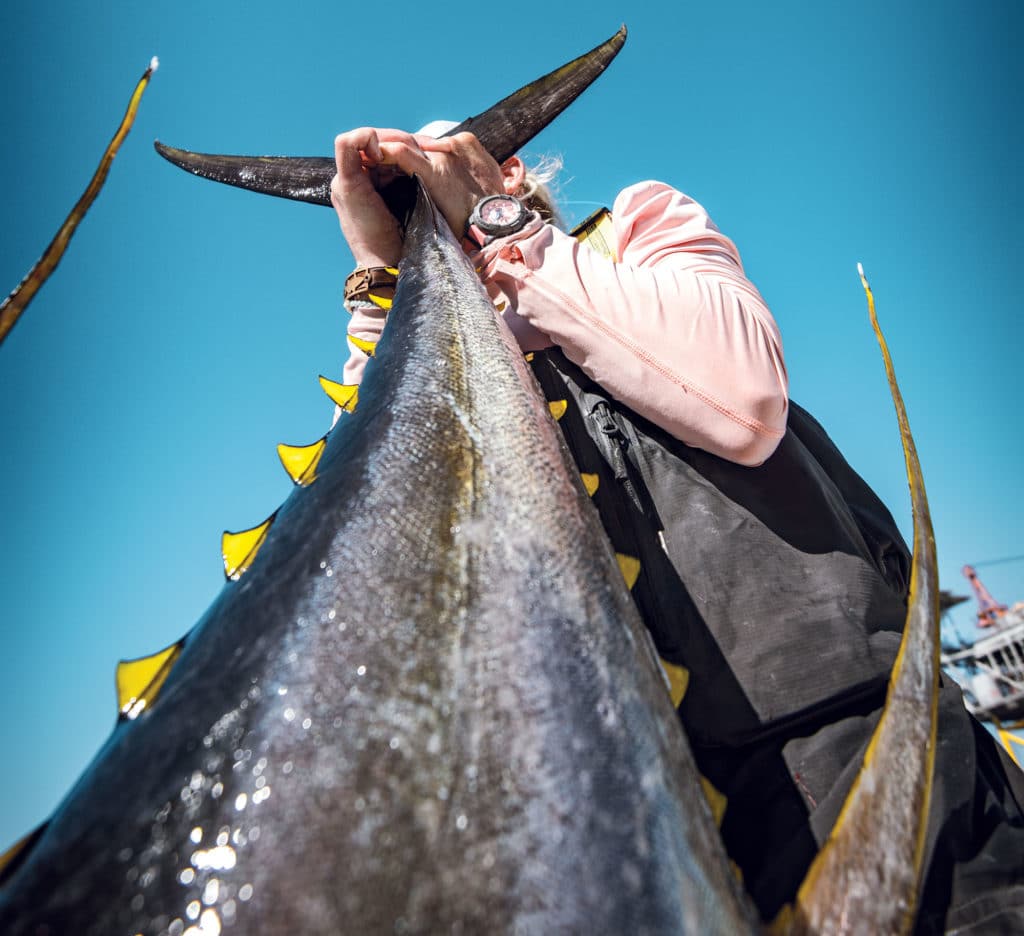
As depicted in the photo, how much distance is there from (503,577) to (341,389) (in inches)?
44.1

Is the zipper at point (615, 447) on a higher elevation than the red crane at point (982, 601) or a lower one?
higher

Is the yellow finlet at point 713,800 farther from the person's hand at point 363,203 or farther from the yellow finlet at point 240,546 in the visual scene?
the person's hand at point 363,203

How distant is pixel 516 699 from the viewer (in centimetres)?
76

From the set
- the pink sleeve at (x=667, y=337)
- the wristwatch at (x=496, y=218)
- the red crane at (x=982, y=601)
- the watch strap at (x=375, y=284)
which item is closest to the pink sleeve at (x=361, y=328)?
the watch strap at (x=375, y=284)

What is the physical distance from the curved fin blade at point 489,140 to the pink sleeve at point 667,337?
3.18ft

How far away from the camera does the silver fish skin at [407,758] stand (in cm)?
61

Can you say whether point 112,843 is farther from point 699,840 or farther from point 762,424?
point 762,424

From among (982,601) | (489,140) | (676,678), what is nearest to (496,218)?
(489,140)

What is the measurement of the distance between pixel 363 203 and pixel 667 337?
50.7 inches

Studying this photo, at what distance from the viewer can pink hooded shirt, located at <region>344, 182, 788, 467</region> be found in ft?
4.98

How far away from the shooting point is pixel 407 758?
700mm

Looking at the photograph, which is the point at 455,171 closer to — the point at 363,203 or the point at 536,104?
Answer: the point at 363,203

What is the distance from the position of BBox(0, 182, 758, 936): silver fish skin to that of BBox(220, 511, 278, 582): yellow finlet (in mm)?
147

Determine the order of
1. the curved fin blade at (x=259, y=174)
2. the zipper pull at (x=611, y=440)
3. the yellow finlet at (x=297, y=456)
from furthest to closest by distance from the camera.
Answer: the curved fin blade at (x=259, y=174) → the zipper pull at (x=611, y=440) → the yellow finlet at (x=297, y=456)
